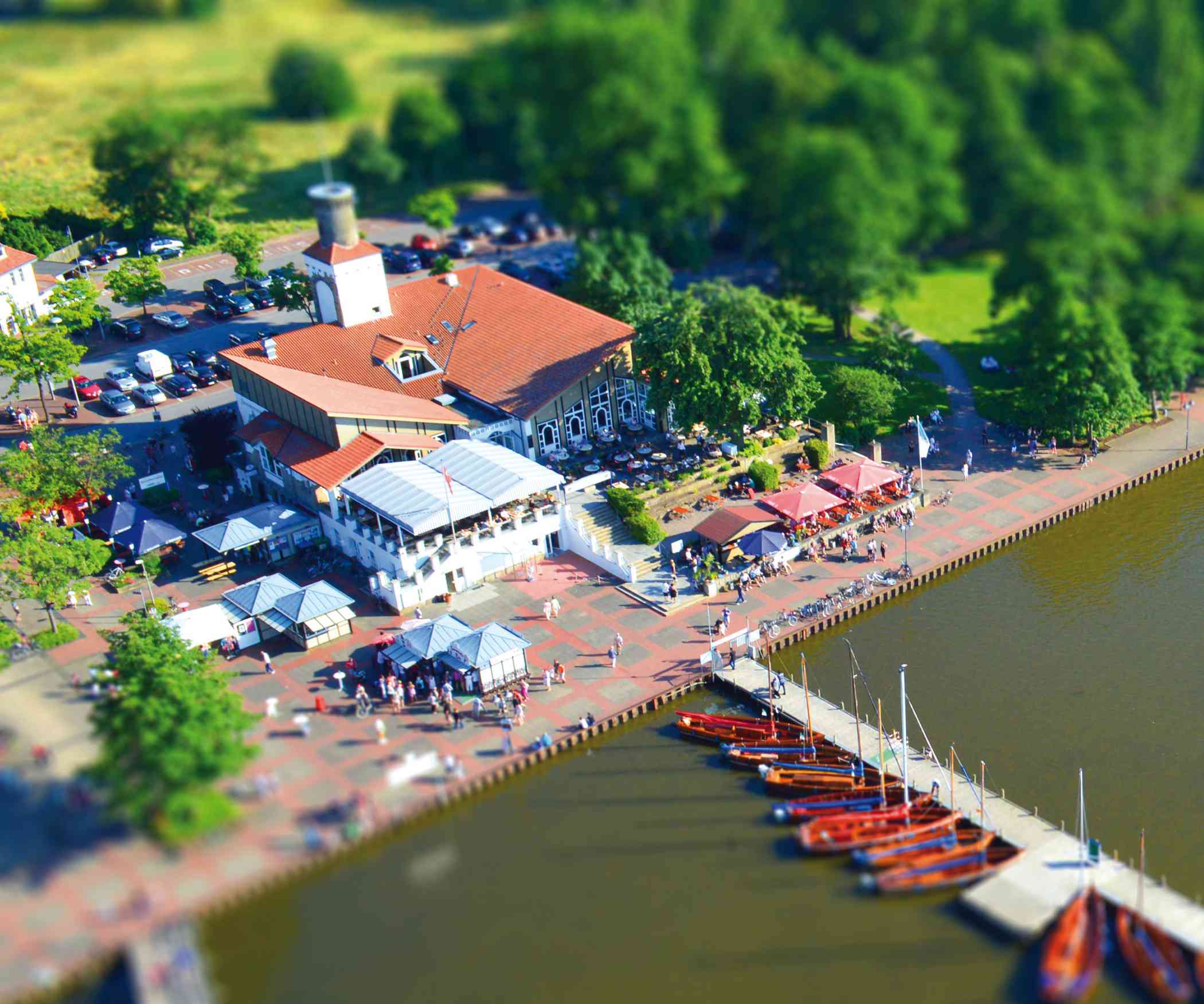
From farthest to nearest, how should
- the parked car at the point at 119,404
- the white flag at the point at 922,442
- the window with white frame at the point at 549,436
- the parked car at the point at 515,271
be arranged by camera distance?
1. the parked car at the point at 515,271
2. the parked car at the point at 119,404
3. the window with white frame at the point at 549,436
4. the white flag at the point at 922,442

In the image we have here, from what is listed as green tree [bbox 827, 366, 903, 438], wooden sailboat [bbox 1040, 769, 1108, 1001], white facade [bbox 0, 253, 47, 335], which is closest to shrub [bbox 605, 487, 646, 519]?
green tree [bbox 827, 366, 903, 438]

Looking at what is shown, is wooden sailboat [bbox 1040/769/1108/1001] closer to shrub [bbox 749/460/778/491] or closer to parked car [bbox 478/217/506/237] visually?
shrub [bbox 749/460/778/491]

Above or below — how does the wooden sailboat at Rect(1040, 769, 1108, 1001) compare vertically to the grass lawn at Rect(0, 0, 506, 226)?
below

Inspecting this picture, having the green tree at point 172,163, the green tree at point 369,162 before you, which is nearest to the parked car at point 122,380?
the green tree at point 172,163

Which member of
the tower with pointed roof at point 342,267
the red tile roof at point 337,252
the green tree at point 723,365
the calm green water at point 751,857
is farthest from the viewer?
the red tile roof at point 337,252

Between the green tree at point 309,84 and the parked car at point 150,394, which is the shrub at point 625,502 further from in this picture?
the parked car at point 150,394

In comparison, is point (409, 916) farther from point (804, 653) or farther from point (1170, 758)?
point (1170, 758)

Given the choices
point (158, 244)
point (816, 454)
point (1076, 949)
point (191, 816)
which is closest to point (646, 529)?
point (816, 454)
